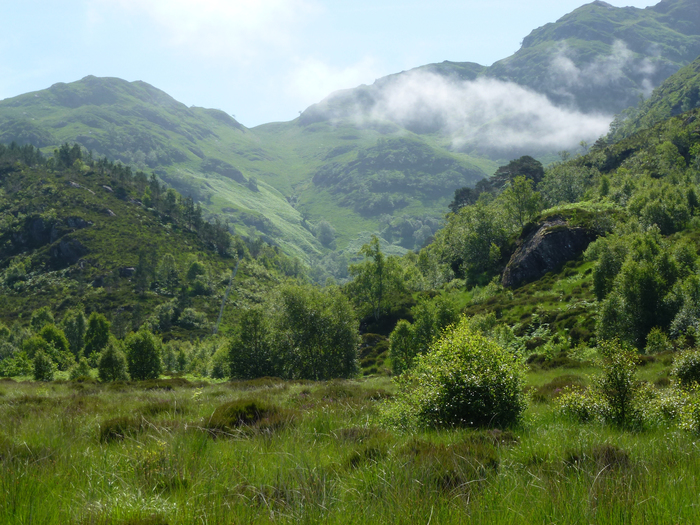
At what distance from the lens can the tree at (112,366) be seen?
Answer: 140 ft

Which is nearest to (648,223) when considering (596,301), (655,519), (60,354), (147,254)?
(596,301)

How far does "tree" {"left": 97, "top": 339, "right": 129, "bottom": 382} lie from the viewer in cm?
4253

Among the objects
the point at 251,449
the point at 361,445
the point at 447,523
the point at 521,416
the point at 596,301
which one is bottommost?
the point at 596,301

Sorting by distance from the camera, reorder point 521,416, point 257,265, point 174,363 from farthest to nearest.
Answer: point 257,265
point 174,363
point 521,416

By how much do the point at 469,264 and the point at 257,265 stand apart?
116309 millimetres

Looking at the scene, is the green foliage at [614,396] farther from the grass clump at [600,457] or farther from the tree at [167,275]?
the tree at [167,275]

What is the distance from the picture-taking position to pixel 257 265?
600ft

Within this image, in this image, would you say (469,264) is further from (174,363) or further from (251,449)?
(251,449)

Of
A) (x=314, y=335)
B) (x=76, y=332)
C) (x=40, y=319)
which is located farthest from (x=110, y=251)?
(x=314, y=335)

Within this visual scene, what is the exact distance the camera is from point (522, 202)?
98.3 metres

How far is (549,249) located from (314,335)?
4711 centimetres

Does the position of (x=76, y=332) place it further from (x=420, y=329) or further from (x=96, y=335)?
(x=420, y=329)

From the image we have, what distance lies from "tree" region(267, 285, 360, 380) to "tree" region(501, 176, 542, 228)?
210ft

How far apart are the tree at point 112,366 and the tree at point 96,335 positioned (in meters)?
48.4
